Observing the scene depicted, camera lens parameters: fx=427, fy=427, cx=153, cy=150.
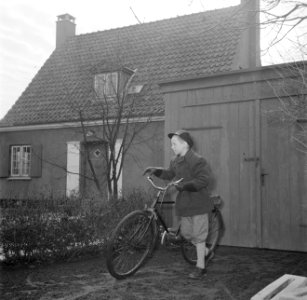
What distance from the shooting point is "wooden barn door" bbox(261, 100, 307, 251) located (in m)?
6.83

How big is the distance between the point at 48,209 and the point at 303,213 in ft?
13.0

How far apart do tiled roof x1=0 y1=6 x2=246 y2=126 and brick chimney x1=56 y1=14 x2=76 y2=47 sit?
77 centimetres

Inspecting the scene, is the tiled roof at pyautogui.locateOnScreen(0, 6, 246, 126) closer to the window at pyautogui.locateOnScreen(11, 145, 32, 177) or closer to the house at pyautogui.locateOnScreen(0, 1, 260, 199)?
the house at pyautogui.locateOnScreen(0, 1, 260, 199)

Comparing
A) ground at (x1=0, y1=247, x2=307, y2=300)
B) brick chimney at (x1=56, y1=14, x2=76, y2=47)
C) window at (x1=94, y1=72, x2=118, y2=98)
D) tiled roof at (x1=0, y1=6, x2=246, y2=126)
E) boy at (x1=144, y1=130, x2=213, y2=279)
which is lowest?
ground at (x1=0, y1=247, x2=307, y2=300)

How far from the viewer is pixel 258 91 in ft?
24.0

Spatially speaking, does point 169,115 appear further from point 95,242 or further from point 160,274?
point 160,274

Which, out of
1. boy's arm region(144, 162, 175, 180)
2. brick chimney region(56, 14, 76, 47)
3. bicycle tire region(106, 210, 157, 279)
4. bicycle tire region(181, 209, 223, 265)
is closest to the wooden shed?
bicycle tire region(181, 209, 223, 265)

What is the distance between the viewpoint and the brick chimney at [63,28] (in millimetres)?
21297

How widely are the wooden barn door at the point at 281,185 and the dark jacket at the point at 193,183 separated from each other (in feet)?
6.56

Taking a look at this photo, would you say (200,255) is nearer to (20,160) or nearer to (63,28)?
(20,160)

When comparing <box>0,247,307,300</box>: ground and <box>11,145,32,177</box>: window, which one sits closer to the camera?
<box>0,247,307,300</box>: ground

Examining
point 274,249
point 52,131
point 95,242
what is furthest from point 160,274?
point 52,131

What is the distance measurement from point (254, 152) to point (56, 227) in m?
3.50

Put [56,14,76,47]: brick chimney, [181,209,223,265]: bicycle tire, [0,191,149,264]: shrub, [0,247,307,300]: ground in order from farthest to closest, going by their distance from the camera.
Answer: [56,14,76,47]: brick chimney, [181,209,223,265]: bicycle tire, [0,191,149,264]: shrub, [0,247,307,300]: ground
